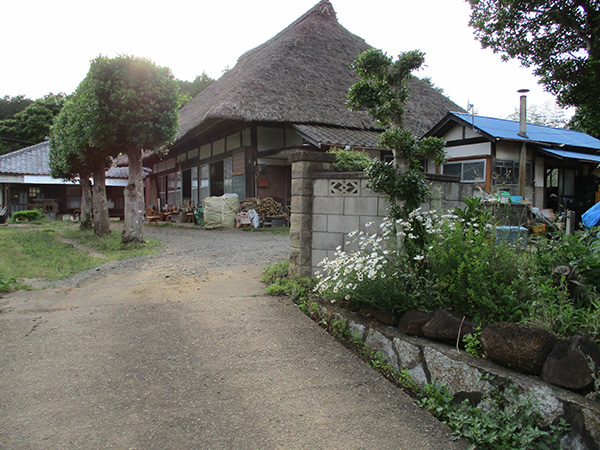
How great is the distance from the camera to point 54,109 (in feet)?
98.5

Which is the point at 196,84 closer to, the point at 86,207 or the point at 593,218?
the point at 86,207

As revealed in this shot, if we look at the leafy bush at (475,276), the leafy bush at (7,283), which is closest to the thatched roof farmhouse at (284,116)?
the leafy bush at (7,283)

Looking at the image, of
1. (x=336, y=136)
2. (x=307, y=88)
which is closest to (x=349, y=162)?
(x=336, y=136)

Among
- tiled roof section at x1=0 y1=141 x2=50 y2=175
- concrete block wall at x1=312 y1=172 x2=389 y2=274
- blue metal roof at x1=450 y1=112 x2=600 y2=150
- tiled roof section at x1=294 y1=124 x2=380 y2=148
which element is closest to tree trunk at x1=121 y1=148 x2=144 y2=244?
tiled roof section at x1=294 y1=124 x2=380 y2=148

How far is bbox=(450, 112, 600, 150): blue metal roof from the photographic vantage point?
11.1m

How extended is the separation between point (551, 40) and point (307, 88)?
7.06 m

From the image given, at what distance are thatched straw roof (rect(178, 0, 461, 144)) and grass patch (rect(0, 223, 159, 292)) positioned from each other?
15.6ft

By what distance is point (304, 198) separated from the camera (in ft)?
15.4

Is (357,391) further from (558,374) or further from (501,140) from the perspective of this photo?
(501,140)

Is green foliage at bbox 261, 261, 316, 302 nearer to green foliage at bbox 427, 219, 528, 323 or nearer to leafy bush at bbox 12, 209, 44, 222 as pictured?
green foliage at bbox 427, 219, 528, 323

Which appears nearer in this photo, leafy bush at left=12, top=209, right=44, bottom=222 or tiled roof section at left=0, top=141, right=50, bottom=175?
leafy bush at left=12, top=209, right=44, bottom=222

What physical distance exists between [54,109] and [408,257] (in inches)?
1330

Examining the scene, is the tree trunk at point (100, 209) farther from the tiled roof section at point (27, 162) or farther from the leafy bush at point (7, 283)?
the tiled roof section at point (27, 162)

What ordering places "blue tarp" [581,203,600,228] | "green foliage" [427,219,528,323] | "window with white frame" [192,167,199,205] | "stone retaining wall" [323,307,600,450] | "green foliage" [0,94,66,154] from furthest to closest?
"green foliage" [0,94,66,154]
"window with white frame" [192,167,199,205]
"blue tarp" [581,203,600,228]
"green foliage" [427,219,528,323]
"stone retaining wall" [323,307,600,450]
